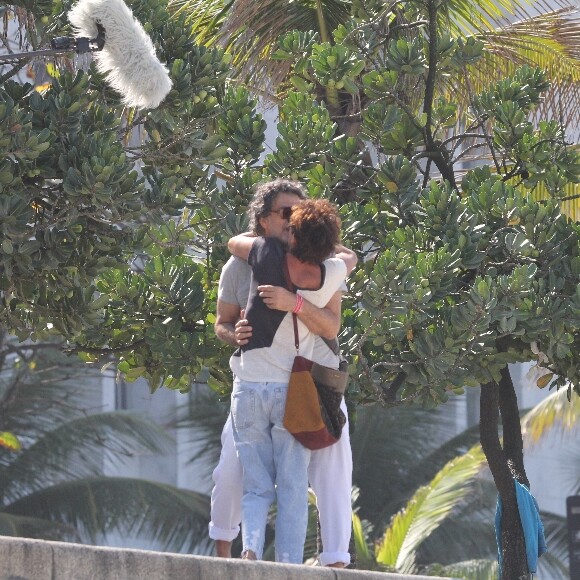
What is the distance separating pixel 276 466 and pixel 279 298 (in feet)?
2.36

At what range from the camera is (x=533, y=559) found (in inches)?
339

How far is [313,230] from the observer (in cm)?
607

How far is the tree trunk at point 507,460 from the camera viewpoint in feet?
30.0

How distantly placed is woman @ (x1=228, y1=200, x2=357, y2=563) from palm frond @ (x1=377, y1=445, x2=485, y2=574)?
9.29 m

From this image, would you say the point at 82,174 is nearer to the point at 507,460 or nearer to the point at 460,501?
the point at 507,460

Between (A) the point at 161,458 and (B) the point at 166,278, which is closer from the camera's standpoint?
(B) the point at 166,278

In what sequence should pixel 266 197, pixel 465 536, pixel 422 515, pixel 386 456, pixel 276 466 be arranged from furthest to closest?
pixel 386 456
pixel 465 536
pixel 422 515
pixel 266 197
pixel 276 466

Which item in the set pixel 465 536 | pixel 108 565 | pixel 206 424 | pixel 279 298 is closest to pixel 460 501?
pixel 465 536

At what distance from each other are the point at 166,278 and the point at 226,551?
2.15 m

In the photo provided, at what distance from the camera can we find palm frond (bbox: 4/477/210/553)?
2023 cm

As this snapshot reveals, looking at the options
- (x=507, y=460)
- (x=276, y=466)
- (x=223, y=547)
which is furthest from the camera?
(x=507, y=460)

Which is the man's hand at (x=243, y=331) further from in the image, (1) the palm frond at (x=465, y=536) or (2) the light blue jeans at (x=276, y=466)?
(1) the palm frond at (x=465, y=536)

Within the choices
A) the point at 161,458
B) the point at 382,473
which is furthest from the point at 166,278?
the point at 161,458

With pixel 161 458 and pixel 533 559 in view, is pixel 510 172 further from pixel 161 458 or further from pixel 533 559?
pixel 161 458
